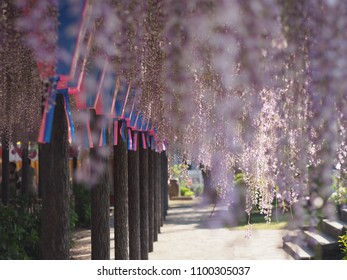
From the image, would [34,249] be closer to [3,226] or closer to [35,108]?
[3,226]

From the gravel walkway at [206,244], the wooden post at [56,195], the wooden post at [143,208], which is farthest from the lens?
the gravel walkway at [206,244]

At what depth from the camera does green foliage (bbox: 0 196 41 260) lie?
21.6 ft

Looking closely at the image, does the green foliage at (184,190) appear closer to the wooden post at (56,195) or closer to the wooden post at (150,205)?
the wooden post at (150,205)

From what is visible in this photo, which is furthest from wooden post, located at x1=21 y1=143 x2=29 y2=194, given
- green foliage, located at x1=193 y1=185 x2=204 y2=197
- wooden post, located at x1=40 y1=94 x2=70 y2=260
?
green foliage, located at x1=193 y1=185 x2=204 y2=197

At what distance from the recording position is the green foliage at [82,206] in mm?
13844

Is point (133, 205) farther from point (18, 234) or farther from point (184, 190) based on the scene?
point (184, 190)

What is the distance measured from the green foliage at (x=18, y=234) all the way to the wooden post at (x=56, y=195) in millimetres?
3003

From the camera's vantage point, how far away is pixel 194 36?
3.07 m

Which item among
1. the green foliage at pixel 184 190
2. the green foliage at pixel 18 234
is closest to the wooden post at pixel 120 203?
the green foliage at pixel 18 234

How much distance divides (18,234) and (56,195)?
4.03 m

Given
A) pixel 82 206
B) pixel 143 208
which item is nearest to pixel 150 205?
pixel 143 208

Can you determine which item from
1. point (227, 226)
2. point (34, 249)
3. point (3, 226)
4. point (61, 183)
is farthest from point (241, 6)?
point (227, 226)

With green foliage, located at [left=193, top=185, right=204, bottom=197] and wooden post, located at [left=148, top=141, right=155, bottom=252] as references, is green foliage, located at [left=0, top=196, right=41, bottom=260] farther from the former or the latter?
green foliage, located at [left=193, top=185, right=204, bottom=197]

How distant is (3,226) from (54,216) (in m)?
4.04
